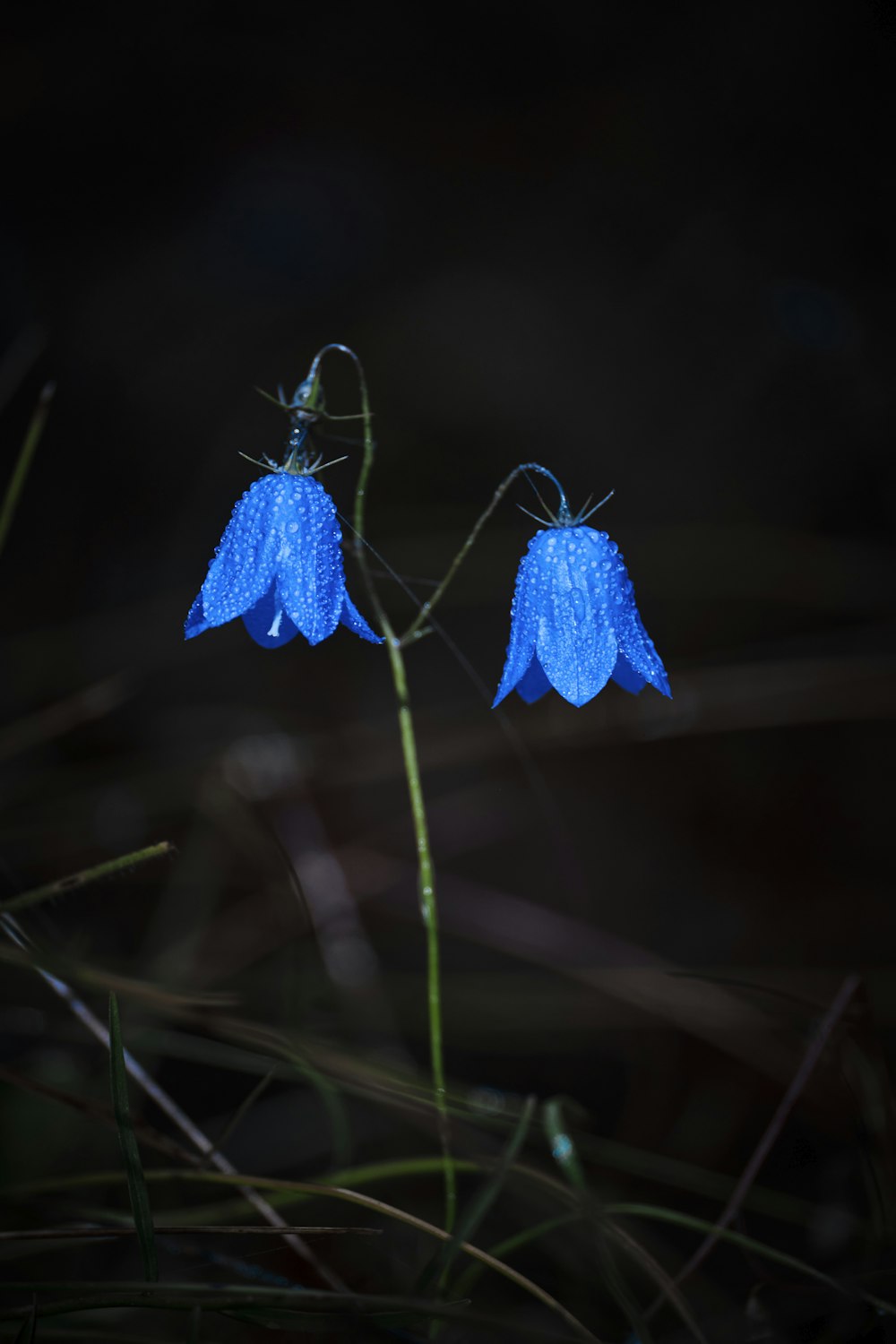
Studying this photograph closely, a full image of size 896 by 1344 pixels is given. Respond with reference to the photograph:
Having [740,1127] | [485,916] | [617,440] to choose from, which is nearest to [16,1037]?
[485,916]

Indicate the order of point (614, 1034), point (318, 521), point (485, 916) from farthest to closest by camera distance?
point (485, 916)
point (614, 1034)
point (318, 521)

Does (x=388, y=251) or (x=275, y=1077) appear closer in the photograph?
(x=275, y=1077)

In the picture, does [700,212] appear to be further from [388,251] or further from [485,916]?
[485,916]

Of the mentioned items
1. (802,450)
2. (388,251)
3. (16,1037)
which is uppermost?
(388,251)

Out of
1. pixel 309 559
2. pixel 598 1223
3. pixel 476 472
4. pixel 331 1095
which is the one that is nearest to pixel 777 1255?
pixel 598 1223

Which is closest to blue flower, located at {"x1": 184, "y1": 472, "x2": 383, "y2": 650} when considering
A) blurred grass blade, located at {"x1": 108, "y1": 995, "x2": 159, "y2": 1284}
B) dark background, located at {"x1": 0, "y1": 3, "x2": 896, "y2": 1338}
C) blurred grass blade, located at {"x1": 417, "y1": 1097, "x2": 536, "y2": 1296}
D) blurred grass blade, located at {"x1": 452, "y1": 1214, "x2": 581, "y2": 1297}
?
blurred grass blade, located at {"x1": 108, "y1": 995, "x2": 159, "y2": 1284}

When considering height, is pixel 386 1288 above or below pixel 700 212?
below

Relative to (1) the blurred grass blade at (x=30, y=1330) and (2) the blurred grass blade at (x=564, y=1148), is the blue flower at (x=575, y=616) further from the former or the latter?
(1) the blurred grass blade at (x=30, y=1330)
